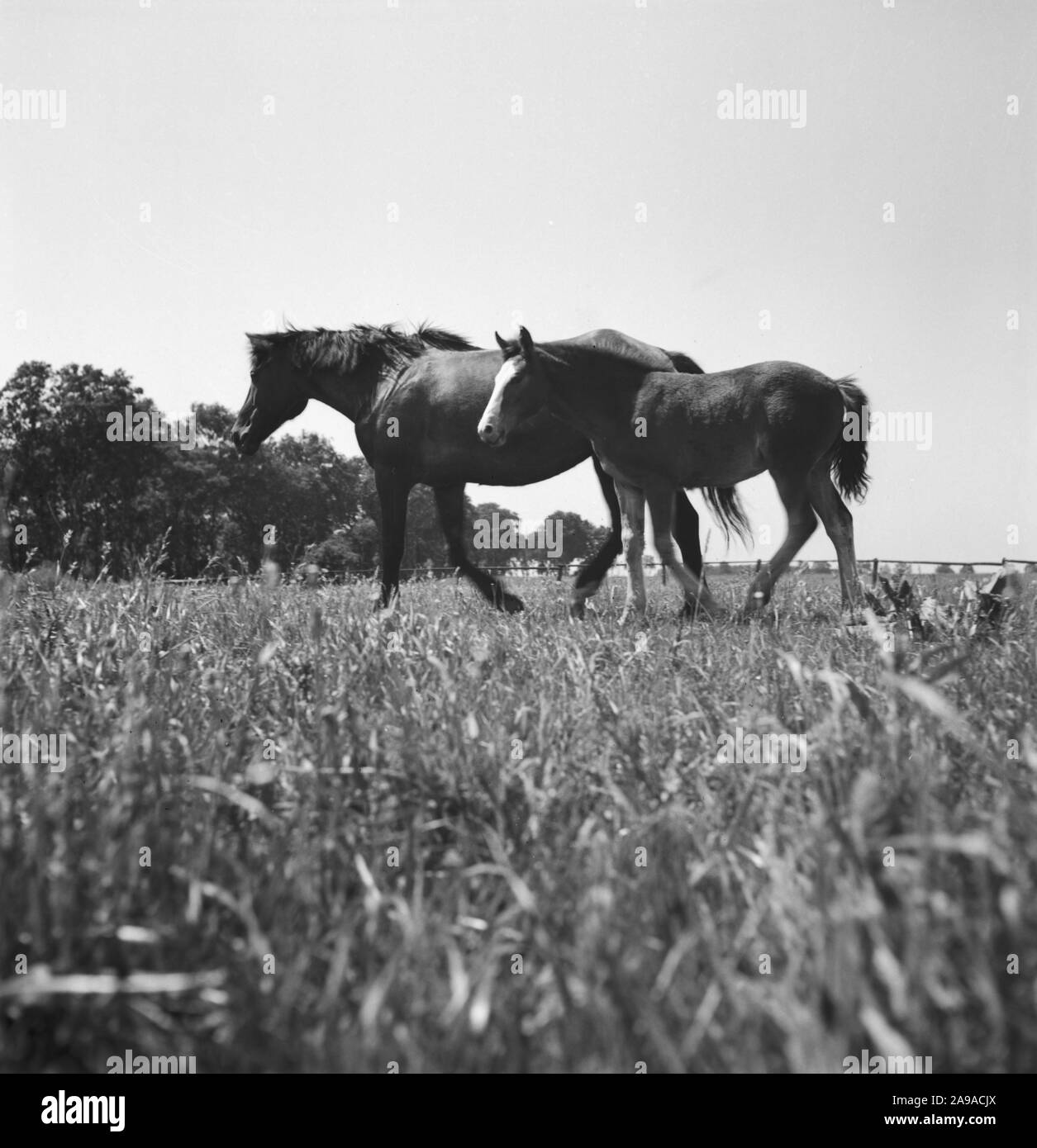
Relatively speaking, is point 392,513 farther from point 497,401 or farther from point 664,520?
point 664,520

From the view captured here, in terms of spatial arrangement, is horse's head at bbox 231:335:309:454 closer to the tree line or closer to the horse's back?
the horse's back

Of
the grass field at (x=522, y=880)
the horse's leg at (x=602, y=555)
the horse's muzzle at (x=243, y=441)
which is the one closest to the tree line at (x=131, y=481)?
the horse's muzzle at (x=243, y=441)

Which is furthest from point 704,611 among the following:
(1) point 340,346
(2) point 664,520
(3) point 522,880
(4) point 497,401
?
(1) point 340,346

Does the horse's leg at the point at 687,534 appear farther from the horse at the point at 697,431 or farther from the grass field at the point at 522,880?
the grass field at the point at 522,880

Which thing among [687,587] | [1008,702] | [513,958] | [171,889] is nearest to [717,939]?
[513,958]

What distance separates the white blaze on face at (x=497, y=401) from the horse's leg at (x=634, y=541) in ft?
3.64

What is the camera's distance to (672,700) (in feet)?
9.07

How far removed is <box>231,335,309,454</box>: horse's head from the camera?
28.1 feet

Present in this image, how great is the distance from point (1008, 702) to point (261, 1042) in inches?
95.6

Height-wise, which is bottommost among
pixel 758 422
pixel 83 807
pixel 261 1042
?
pixel 261 1042

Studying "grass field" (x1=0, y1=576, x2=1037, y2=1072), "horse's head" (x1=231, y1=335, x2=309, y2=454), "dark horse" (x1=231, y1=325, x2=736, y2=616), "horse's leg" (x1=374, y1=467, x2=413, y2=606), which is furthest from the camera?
"horse's head" (x1=231, y1=335, x2=309, y2=454)

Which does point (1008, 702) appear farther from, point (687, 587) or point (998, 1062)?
point (687, 587)

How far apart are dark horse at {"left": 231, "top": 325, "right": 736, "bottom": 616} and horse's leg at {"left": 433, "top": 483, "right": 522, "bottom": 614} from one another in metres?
0.01

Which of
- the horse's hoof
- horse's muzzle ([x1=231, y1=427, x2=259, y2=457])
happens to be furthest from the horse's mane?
the horse's hoof
